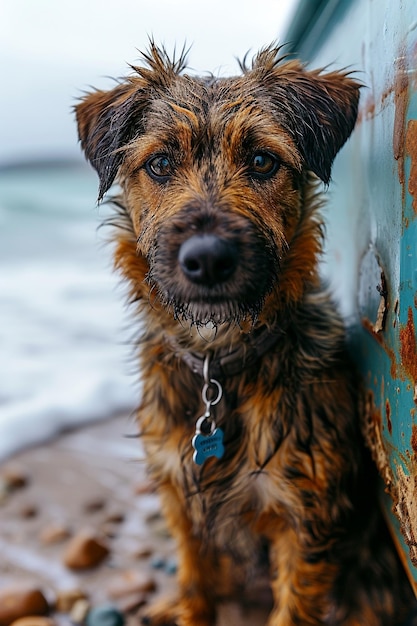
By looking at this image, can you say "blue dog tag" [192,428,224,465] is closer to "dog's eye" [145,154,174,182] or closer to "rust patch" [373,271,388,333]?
"rust patch" [373,271,388,333]

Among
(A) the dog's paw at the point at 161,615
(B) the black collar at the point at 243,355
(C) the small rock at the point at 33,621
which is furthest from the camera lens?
(A) the dog's paw at the point at 161,615

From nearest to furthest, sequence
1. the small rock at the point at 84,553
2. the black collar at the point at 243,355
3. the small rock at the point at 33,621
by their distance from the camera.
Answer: the black collar at the point at 243,355
the small rock at the point at 33,621
the small rock at the point at 84,553

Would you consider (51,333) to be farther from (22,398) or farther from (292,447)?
(292,447)

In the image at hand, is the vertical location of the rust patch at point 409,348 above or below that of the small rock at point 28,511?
above

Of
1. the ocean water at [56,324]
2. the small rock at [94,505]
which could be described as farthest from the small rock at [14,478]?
the small rock at [94,505]

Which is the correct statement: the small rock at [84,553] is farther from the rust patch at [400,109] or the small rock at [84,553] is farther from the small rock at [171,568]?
the rust patch at [400,109]

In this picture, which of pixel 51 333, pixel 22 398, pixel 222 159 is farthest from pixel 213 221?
pixel 51 333

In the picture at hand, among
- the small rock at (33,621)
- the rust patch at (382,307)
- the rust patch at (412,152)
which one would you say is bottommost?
the small rock at (33,621)

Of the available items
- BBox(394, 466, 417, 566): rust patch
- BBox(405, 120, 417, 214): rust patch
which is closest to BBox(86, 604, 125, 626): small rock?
BBox(394, 466, 417, 566): rust patch

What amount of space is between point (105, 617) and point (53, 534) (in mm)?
673

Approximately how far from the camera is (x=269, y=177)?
2316 mm

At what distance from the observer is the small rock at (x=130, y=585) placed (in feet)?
9.84

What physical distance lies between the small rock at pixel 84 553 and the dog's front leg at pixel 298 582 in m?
0.96

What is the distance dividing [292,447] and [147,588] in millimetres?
1162
